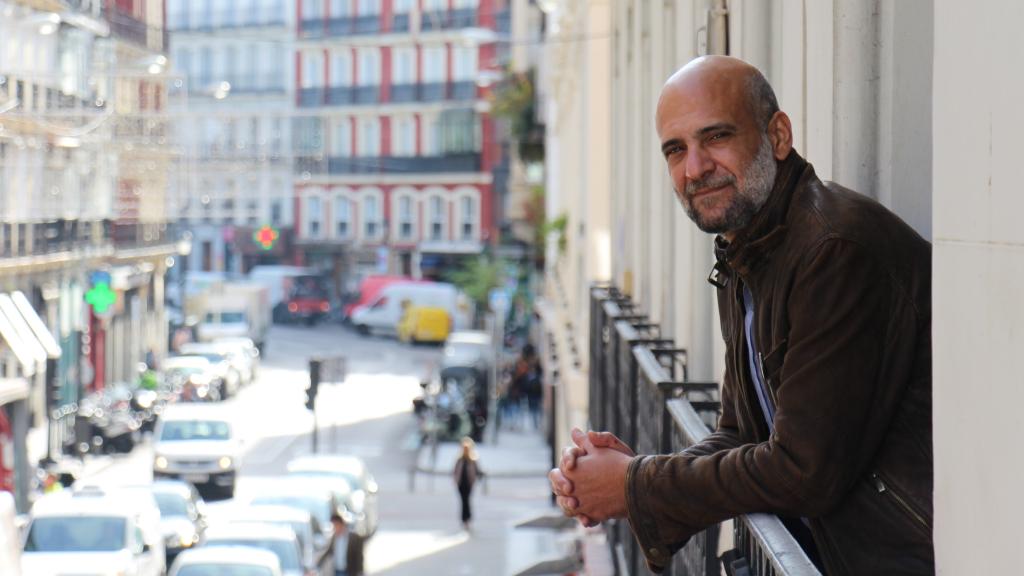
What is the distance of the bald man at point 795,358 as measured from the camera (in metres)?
3.31

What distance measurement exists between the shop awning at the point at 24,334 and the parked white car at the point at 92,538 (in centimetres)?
1510

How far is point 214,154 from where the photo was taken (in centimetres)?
4972

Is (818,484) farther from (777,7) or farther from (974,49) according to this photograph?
(777,7)

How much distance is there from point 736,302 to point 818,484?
1.79 ft

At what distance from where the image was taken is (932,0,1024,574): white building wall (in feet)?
8.11

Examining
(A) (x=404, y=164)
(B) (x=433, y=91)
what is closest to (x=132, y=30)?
(B) (x=433, y=91)

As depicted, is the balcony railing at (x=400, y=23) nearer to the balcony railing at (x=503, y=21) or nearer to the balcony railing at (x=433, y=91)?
the balcony railing at (x=433, y=91)

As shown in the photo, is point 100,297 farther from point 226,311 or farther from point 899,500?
point 899,500

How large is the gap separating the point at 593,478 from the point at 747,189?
664mm

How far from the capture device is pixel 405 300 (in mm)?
69875

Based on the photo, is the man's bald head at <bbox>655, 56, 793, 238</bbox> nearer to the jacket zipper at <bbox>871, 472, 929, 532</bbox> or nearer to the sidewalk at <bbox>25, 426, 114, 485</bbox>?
the jacket zipper at <bbox>871, 472, 929, 532</bbox>

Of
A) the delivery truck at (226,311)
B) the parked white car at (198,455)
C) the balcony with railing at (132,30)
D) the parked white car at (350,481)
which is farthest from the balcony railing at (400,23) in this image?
the parked white car at (350,481)

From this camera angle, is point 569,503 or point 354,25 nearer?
point 569,503

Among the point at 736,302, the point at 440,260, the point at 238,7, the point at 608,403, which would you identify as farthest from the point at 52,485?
the point at 238,7
